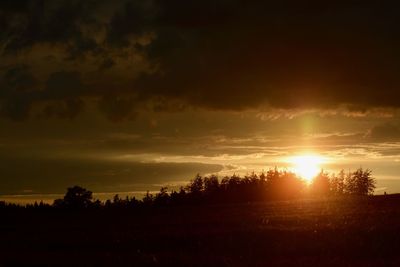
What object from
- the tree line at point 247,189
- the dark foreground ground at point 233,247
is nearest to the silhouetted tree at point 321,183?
the tree line at point 247,189

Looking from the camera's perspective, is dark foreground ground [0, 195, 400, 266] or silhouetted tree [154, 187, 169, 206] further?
silhouetted tree [154, 187, 169, 206]

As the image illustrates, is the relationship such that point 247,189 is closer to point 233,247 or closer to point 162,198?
point 162,198

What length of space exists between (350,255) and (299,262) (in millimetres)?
6128

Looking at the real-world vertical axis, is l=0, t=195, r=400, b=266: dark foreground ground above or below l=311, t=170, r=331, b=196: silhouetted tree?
below

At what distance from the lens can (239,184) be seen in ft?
542

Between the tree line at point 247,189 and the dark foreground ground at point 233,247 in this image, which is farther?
the tree line at point 247,189

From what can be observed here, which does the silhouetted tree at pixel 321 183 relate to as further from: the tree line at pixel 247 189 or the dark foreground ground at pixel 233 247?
the dark foreground ground at pixel 233 247

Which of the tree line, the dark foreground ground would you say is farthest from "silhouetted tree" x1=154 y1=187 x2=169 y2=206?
the dark foreground ground

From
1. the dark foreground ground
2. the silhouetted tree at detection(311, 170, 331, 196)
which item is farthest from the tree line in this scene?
the dark foreground ground

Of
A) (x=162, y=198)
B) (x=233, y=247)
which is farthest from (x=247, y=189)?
(x=233, y=247)

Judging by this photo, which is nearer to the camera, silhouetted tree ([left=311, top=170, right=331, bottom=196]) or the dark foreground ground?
the dark foreground ground

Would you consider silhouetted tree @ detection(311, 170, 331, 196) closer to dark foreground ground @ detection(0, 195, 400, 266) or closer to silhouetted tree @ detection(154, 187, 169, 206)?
silhouetted tree @ detection(154, 187, 169, 206)

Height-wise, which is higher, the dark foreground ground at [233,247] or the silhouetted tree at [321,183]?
the silhouetted tree at [321,183]

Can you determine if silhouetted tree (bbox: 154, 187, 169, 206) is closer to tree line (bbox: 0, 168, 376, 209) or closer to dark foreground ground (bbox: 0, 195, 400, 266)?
tree line (bbox: 0, 168, 376, 209)
